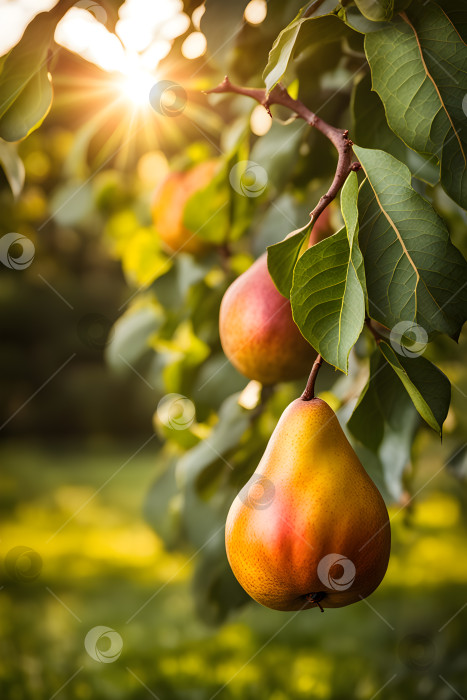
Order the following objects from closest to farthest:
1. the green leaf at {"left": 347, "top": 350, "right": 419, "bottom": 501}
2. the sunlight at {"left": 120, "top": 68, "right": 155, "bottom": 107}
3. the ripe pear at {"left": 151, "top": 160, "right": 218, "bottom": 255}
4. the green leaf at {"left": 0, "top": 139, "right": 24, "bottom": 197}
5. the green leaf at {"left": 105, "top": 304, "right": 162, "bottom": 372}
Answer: the green leaf at {"left": 347, "top": 350, "right": 419, "bottom": 501} → the green leaf at {"left": 0, "top": 139, "right": 24, "bottom": 197} → the sunlight at {"left": 120, "top": 68, "right": 155, "bottom": 107} → the ripe pear at {"left": 151, "top": 160, "right": 218, "bottom": 255} → the green leaf at {"left": 105, "top": 304, "right": 162, "bottom": 372}

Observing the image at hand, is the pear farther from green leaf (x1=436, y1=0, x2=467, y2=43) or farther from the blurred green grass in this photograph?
the blurred green grass

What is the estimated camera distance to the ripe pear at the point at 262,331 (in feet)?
1.92

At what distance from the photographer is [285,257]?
1.62 feet

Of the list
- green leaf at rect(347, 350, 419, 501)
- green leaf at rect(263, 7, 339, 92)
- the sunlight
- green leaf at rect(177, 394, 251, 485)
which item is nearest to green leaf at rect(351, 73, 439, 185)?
green leaf at rect(263, 7, 339, 92)

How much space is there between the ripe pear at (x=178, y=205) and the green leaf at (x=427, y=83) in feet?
1.49

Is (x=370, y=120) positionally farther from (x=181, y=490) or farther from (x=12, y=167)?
(x=181, y=490)

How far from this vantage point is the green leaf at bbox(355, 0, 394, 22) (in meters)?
0.44

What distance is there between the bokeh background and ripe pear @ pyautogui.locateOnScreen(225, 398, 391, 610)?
237mm

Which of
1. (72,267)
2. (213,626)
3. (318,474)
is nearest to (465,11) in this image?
(318,474)

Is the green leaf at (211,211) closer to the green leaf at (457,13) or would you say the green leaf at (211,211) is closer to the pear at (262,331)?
the pear at (262,331)

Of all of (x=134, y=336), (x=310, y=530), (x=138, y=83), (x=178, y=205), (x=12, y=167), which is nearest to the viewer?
(x=310, y=530)

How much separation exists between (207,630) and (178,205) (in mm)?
1319

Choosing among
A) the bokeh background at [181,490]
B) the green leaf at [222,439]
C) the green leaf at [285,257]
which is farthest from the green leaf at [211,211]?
the green leaf at [285,257]

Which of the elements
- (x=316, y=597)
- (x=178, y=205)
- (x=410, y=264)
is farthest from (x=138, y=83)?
(x=316, y=597)
